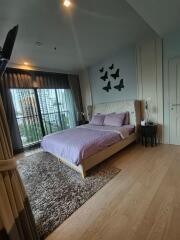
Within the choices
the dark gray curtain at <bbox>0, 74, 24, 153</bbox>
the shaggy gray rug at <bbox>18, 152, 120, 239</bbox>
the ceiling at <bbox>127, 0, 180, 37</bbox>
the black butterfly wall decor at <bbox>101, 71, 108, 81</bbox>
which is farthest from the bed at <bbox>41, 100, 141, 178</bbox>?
the ceiling at <bbox>127, 0, 180, 37</bbox>

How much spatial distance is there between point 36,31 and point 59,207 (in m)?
2.80

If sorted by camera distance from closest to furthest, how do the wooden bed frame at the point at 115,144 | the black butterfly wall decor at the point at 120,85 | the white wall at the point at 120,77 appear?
1. the wooden bed frame at the point at 115,144
2. the white wall at the point at 120,77
3. the black butterfly wall decor at the point at 120,85

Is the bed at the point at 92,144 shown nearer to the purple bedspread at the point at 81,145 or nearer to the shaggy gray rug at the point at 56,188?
the purple bedspread at the point at 81,145

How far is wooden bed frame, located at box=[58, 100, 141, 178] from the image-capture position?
2410 millimetres

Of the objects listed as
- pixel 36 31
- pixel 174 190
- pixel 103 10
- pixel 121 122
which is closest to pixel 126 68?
pixel 121 122

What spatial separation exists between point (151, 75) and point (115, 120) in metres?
1.43

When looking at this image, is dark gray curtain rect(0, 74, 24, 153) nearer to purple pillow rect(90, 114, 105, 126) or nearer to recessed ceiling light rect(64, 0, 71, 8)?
purple pillow rect(90, 114, 105, 126)

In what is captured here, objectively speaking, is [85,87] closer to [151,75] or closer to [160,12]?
[151,75]

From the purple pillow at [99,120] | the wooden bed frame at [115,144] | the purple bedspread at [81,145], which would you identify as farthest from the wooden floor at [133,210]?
the purple pillow at [99,120]

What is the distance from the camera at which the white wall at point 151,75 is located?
3.19 metres

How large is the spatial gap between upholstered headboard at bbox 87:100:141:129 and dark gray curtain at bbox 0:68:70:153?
1884mm

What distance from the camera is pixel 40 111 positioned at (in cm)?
460

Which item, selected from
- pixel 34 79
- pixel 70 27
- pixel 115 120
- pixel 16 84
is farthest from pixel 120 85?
pixel 16 84

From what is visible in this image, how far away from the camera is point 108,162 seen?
2844mm
